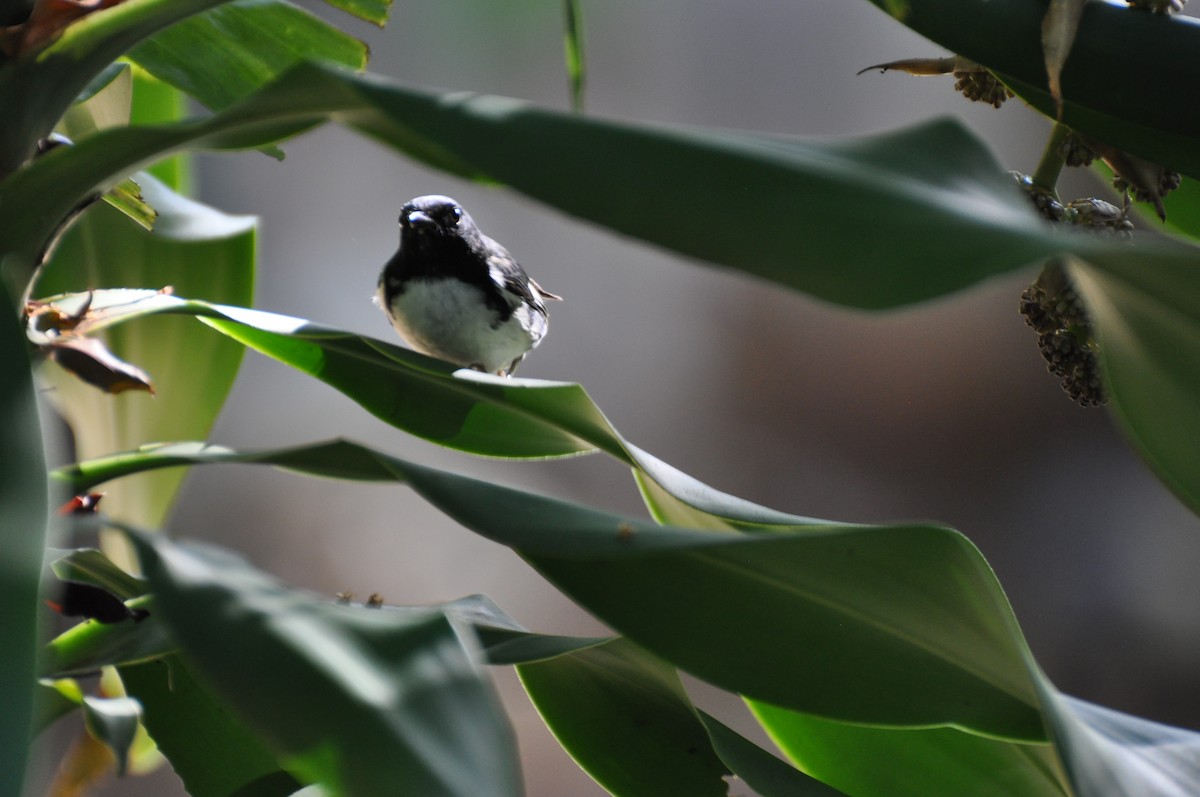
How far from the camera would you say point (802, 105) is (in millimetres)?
2520

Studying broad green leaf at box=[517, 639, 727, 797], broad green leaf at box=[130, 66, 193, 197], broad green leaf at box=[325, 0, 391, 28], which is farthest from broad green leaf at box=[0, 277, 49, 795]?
broad green leaf at box=[130, 66, 193, 197]

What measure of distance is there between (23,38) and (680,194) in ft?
1.10

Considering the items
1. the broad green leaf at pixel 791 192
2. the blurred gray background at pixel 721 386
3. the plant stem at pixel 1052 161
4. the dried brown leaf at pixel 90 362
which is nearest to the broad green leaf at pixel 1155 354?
the broad green leaf at pixel 791 192

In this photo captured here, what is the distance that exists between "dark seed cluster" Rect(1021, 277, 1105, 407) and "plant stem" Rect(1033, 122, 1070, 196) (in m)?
0.05

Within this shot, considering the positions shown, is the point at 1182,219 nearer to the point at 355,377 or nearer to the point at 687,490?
the point at 687,490

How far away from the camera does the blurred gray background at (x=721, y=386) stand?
2328 millimetres

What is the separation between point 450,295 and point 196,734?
2.33ft

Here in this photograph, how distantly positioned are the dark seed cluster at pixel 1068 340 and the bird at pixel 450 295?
0.78m

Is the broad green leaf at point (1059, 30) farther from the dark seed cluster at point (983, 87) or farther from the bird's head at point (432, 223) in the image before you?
the bird's head at point (432, 223)

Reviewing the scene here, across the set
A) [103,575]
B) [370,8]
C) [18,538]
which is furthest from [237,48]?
[18,538]

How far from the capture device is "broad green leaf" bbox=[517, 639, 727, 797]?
491mm

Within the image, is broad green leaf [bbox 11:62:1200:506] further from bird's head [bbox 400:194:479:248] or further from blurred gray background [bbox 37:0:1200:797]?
blurred gray background [bbox 37:0:1200:797]

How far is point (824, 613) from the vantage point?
16.9 inches

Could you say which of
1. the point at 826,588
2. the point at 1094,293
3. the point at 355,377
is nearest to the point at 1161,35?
the point at 1094,293
